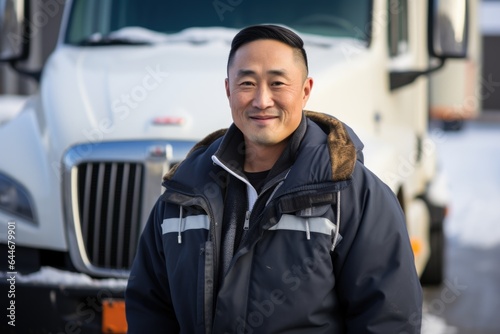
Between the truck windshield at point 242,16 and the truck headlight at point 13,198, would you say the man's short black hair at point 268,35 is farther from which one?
the truck windshield at point 242,16

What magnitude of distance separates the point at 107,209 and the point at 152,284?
6.66 feet

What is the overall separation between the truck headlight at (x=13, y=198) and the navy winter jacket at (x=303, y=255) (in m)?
2.35

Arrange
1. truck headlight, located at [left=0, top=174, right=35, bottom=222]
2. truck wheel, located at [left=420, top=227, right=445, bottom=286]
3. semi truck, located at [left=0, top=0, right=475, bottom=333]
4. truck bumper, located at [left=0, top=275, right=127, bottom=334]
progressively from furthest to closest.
Result: 1. truck wheel, located at [left=420, top=227, right=445, bottom=286]
2. truck headlight, located at [left=0, top=174, right=35, bottom=222]
3. semi truck, located at [left=0, top=0, right=475, bottom=333]
4. truck bumper, located at [left=0, top=275, right=127, bottom=334]

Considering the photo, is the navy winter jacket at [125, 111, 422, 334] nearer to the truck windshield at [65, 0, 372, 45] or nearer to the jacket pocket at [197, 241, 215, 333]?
the jacket pocket at [197, 241, 215, 333]

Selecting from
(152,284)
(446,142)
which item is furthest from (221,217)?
(446,142)

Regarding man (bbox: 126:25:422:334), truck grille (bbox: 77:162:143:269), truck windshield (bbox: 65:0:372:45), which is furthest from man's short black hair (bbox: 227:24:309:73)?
truck windshield (bbox: 65:0:372:45)

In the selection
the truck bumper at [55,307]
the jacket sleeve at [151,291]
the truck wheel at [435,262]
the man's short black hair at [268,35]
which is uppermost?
the man's short black hair at [268,35]

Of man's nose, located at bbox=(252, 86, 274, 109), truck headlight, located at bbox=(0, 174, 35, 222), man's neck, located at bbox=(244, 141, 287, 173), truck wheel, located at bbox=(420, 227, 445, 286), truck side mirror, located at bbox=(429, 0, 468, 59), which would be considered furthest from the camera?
truck wheel, located at bbox=(420, 227, 445, 286)

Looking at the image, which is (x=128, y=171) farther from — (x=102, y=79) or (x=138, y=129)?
(x=102, y=79)

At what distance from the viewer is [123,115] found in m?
5.06

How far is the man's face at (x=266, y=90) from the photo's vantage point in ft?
8.86

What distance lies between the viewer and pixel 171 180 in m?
2.87

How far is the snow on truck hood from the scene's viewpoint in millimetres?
5008

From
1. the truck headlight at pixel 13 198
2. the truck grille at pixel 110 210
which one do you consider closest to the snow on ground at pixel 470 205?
the truck grille at pixel 110 210
